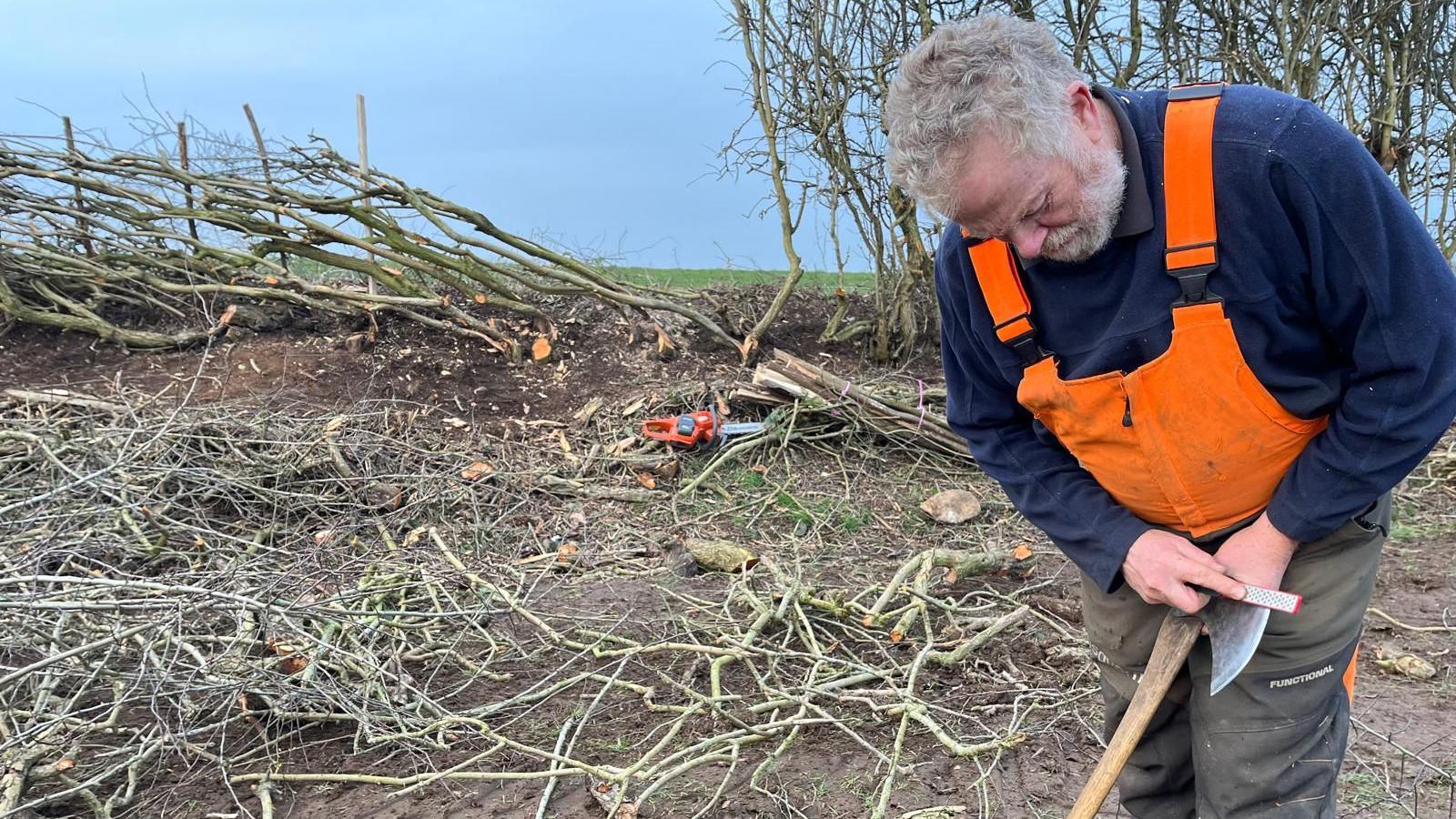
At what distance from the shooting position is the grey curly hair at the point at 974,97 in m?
1.55

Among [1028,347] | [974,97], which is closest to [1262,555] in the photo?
[1028,347]

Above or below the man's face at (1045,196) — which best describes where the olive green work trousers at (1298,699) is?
below

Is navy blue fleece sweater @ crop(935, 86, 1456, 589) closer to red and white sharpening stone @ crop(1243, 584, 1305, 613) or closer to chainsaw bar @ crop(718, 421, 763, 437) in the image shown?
red and white sharpening stone @ crop(1243, 584, 1305, 613)

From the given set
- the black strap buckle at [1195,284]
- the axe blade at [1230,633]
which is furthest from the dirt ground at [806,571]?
the black strap buckle at [1195,284]

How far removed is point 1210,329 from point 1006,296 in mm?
365

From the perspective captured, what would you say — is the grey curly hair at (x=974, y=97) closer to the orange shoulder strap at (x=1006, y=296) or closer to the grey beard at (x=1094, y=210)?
the grey beard at (x=1094, y=210)

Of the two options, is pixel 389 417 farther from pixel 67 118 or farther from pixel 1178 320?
pixel 1178 320

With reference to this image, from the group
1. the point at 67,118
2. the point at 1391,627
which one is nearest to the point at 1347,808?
the point at 1391,627

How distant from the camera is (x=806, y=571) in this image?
4.63 metres

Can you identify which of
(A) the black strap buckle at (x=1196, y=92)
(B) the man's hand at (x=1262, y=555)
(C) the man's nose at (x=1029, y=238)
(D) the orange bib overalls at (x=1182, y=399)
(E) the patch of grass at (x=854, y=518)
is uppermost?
(A) the black strap buckle at (x=1196, y=92)

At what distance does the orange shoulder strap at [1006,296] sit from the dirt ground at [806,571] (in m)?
1.36

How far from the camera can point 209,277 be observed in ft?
23.7

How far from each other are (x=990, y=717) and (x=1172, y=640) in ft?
4.36

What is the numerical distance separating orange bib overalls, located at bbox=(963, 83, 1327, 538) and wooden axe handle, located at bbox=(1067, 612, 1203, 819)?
0.20m
